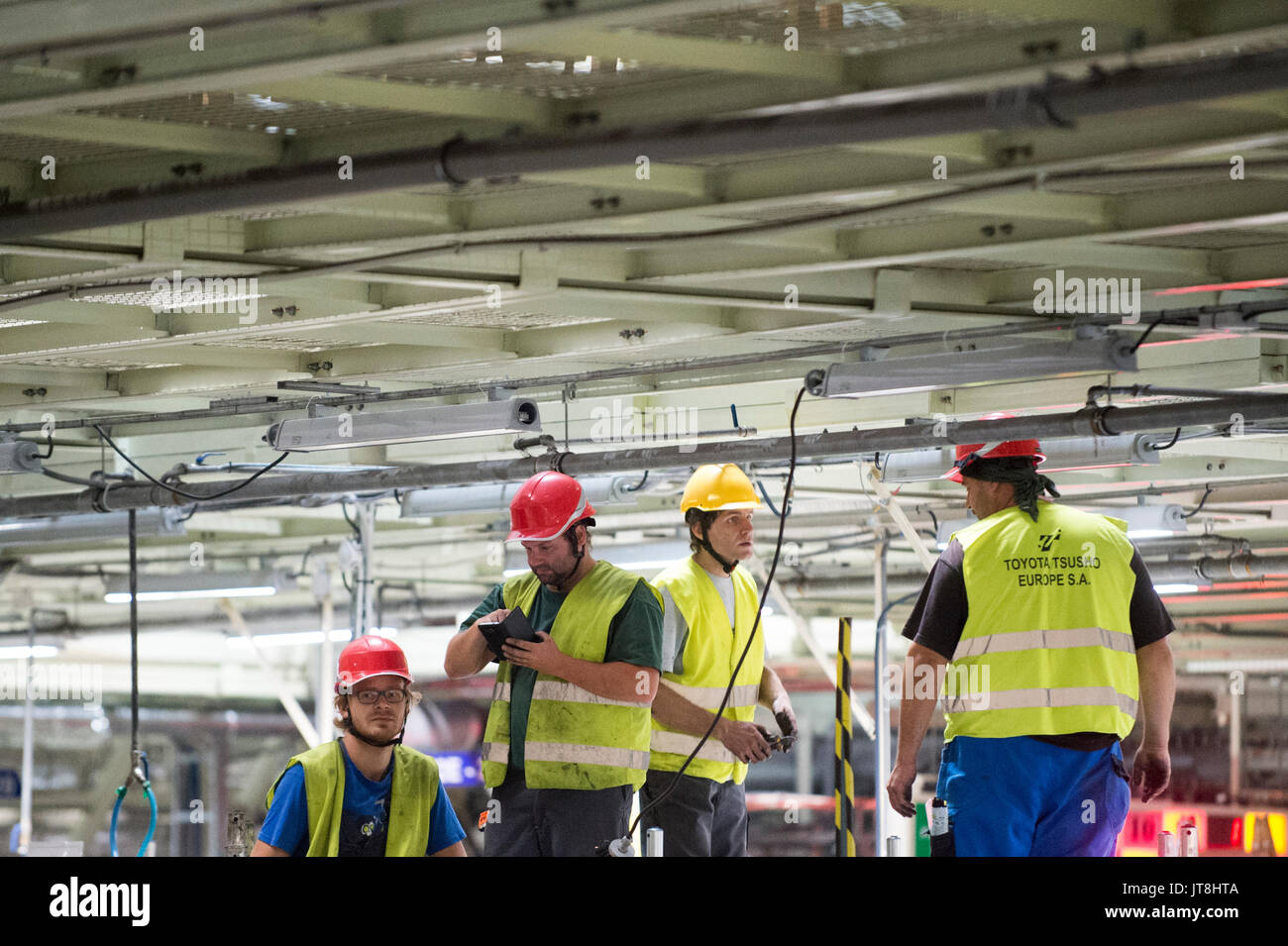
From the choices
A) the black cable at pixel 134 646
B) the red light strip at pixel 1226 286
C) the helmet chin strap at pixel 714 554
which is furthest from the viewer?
the black cable at pixel 134 646

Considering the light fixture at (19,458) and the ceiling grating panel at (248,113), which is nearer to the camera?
the ceiling grating panel at (248,113)

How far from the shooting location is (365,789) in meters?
5.35

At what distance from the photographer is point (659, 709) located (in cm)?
659

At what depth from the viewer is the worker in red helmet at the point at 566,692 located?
229 inches

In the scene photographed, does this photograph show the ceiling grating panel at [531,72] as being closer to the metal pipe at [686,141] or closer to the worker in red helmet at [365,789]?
the metal pipe at [686,141]

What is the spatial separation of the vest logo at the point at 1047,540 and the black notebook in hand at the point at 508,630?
1.76 meters

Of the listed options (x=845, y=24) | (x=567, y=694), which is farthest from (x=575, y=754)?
(x=845, y=24)

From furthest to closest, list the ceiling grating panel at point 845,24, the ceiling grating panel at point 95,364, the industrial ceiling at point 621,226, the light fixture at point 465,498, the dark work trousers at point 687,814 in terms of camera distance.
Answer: the light fixture at point 465,498, the ceiling grating panel at point 95,364, the dark work trousers at point 687,814, the ceiling grating panel at point 845,24, the industrial ceiling at point 621,226

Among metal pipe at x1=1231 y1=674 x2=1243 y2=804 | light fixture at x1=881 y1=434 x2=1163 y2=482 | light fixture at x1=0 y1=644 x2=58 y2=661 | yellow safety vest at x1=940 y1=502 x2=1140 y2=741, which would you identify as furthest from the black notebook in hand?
metal pipe at x1=1231 y1=674 x2=1243 y2=804

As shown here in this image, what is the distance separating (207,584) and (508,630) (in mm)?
10220

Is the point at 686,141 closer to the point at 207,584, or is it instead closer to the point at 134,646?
the point at 134,646

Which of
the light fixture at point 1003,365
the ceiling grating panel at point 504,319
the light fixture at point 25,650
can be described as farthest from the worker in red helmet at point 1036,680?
the light fixture at point 25,650

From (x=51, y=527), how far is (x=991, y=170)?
9.65 metres
